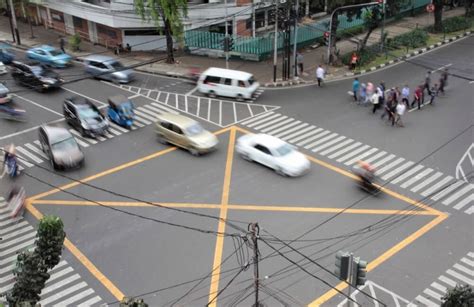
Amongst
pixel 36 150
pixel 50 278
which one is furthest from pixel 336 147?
pixel 36 150

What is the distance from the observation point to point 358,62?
120 feet

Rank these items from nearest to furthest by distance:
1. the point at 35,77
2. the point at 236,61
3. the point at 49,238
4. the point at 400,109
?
the point at 49,238 → the point at 400,109 → the point at 35,77 → the point at 236,61

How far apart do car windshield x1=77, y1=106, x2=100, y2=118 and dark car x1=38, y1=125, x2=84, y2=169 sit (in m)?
2.39

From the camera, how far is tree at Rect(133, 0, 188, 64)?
35.0m

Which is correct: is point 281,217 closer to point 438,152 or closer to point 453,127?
point 438,152

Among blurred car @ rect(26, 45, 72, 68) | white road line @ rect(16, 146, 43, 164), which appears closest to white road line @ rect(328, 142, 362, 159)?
white road line @ rect(16, 146, 43, 164)

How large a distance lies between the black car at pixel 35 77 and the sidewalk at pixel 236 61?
6.08 metres

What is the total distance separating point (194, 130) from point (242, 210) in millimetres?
5946

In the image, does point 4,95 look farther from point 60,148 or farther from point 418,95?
point 418,95

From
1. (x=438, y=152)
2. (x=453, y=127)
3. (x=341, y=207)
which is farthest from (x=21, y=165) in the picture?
(x=453, y=127)

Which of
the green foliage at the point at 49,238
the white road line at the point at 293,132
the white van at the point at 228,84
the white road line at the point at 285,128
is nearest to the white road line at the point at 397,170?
the white road line at the point at 293,132

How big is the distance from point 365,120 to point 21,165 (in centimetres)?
1741

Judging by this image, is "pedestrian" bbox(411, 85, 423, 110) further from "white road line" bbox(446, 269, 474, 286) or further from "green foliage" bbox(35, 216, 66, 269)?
"green foliage" bbox(35, 216, 66, 269)

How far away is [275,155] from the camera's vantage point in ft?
79.5
